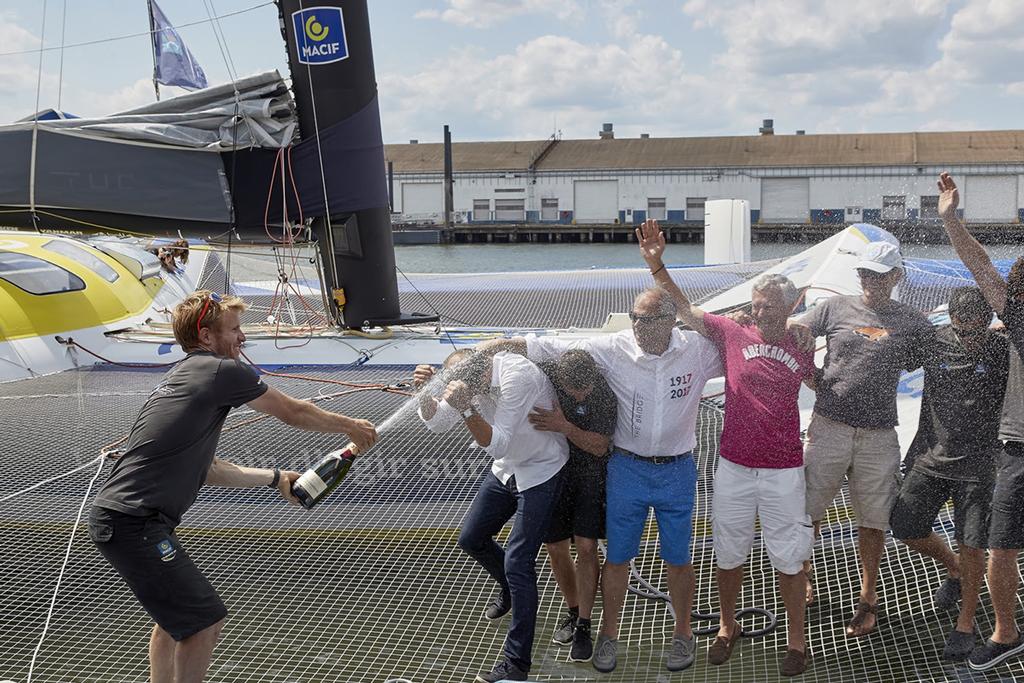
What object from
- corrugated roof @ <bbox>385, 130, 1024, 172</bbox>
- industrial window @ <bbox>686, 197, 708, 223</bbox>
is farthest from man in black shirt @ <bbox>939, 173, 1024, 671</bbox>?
industrial window @ <bbox>686, 197, 708, 223</bbox>

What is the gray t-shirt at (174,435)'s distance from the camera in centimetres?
290

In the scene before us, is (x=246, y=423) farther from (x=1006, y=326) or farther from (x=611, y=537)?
(x=1006, y=326)

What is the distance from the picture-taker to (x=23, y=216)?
6.98m

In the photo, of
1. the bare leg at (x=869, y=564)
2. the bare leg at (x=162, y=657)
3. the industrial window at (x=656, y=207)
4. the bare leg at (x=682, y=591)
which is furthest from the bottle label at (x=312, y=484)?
the industrial window at (x=656, y=207)

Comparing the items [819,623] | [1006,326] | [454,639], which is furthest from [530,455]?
[1006,326]

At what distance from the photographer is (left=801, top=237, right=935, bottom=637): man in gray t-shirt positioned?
3.46 metres

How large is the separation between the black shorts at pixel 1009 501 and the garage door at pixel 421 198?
166 feet

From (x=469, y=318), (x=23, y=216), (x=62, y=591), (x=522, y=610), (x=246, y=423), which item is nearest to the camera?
(x=522, y=610)

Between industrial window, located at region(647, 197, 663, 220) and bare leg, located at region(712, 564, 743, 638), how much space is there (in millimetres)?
45274

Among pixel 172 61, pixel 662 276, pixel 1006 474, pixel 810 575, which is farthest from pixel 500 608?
pixel 172 61

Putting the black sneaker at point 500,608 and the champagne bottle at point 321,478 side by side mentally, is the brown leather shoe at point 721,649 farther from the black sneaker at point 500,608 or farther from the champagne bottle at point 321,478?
the champagne bottle at point 321,478

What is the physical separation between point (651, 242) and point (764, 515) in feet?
3.70

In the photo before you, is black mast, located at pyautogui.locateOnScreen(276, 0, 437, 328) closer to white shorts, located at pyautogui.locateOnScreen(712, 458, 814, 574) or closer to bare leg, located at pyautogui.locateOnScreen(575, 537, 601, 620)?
bare leg, located at pyautogui.locateOnScreen(575, 537, 601, 620)

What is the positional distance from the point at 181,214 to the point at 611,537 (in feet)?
16.4
